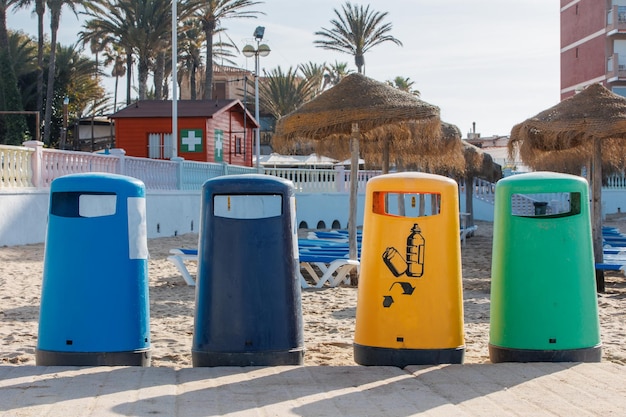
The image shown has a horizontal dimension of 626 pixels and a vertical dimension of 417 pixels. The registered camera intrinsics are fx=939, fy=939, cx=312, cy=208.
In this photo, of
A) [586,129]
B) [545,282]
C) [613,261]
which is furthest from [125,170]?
[545,282]

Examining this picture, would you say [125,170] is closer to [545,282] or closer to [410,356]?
[410,356]

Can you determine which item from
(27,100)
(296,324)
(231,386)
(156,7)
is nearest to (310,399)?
(231,386)

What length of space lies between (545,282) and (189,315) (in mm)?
4535

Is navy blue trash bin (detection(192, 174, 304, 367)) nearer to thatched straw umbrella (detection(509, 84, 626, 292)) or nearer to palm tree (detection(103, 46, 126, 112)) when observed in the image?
thatched straw umbrella (detection(509, 84, 626, 292))

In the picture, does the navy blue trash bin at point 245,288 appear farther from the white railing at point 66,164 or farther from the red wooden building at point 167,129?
the red wooden building at point 167,129

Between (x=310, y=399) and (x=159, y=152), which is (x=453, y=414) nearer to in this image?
(x=310, y=399)

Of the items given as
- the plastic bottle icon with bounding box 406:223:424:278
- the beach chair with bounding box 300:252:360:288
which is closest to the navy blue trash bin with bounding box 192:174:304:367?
the plastic bottle icon with bounding box 406:223:424:278

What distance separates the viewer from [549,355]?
5.52 m

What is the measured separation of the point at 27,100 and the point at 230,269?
49.4 meters

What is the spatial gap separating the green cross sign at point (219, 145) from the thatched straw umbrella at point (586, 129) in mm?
25293

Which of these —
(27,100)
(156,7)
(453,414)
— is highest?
(156,7)

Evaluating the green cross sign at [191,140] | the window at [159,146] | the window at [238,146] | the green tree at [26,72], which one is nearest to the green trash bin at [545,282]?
the window at [159,146]

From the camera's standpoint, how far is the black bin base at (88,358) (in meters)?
5.34

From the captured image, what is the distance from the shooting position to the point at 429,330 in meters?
5.44
